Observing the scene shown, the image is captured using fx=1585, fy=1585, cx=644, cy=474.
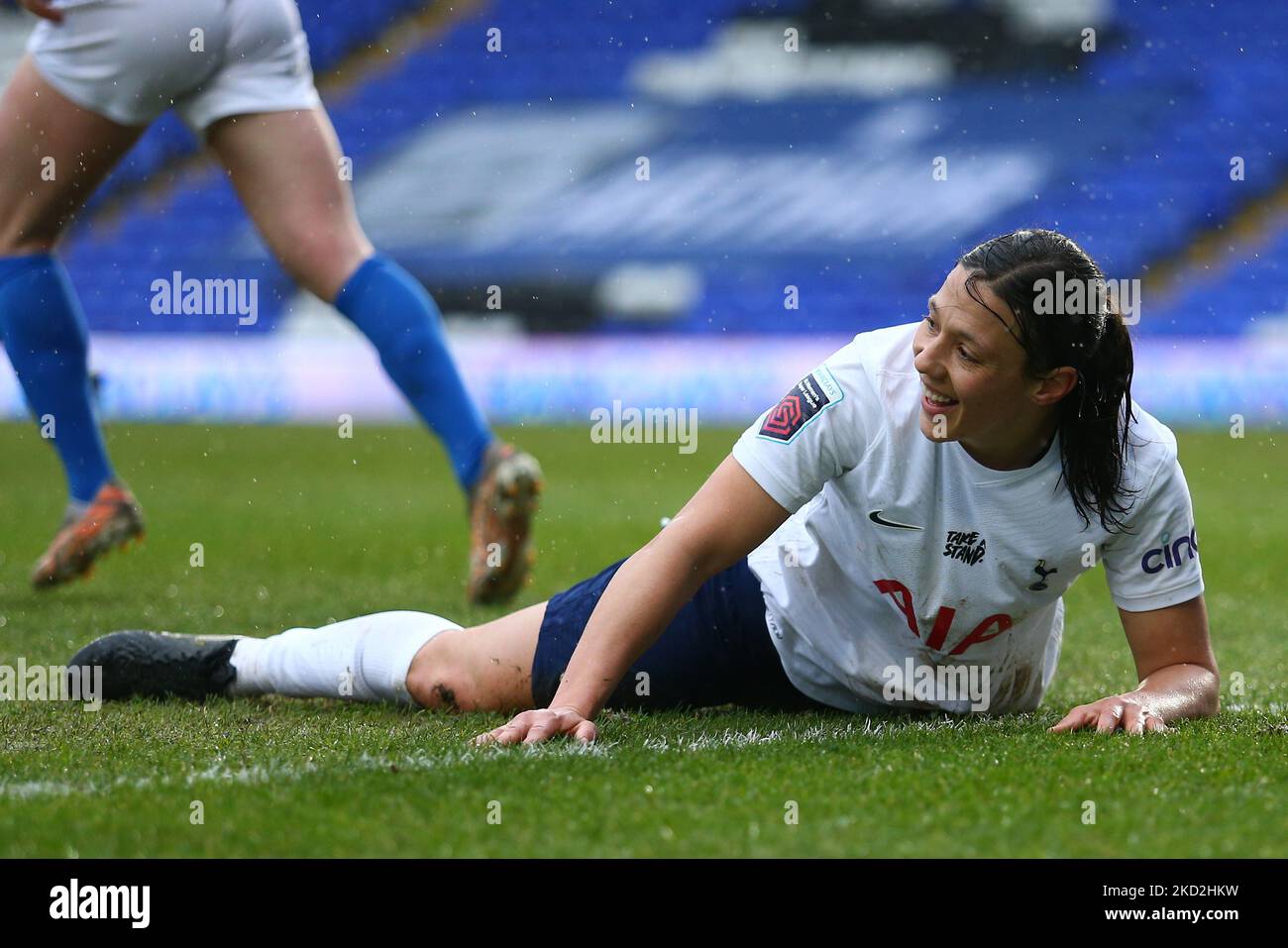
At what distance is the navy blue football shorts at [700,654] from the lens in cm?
284

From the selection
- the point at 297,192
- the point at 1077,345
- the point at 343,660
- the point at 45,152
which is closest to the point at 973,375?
the point at 1077,345

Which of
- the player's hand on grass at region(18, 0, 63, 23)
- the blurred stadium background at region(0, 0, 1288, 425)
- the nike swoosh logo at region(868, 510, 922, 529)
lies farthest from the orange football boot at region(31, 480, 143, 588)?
the blurred stadium background at region(0, 0, 1288, 425)

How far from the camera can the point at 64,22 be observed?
3.79 metres

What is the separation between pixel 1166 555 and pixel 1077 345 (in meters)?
0.42

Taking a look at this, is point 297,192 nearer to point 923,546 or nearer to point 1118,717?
point 923,546

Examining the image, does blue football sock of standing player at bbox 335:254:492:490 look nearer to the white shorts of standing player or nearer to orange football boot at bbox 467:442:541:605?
orange football boot at bbox 467:442:541:605

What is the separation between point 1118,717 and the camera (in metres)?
2.60

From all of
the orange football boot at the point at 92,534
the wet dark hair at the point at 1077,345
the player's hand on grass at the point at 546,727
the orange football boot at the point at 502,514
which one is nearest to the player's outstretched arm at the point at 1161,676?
the wet dark hair at the point at 1077,345

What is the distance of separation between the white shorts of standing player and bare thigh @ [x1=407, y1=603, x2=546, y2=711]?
156 cm

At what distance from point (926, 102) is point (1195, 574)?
14048mm

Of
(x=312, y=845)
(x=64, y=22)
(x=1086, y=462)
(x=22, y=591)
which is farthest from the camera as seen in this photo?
(x=22, y=591)

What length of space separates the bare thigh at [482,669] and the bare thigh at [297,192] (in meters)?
1.20
